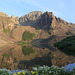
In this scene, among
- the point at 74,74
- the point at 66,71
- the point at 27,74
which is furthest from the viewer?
the point at 66,71

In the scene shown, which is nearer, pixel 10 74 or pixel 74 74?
pixel 74 74

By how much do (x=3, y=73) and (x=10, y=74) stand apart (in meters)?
0.46

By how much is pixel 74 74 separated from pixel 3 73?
4473 mm

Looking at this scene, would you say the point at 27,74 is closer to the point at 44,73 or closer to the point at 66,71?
the point at 44,73

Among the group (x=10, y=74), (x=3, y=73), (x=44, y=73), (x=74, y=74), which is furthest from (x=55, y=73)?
(x=3, y=73)

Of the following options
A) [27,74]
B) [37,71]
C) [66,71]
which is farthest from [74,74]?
[27,74]

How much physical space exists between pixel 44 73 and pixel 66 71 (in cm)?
166

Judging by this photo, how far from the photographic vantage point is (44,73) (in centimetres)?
606

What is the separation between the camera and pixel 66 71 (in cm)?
660

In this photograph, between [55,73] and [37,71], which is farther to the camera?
[55,73]

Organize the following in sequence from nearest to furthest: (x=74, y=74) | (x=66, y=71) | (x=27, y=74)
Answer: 1. (x=74, y=74)
2. (x=27, y=74)
3. (x=66, y=71)

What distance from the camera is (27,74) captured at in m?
6.02

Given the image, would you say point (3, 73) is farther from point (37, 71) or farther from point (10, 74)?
point (37, 71)

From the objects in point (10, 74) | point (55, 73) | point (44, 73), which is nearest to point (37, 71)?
point (44, 73)
